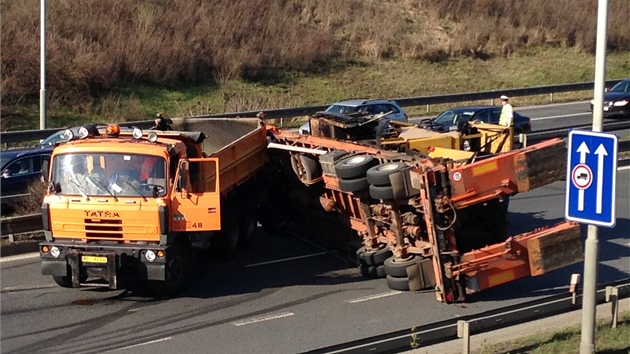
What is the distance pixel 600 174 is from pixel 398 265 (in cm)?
513

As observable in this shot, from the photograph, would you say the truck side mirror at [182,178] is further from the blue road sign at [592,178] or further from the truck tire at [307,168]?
the blue road sign at [592,178]

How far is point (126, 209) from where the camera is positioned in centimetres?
1362

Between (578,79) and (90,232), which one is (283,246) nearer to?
(90,232)

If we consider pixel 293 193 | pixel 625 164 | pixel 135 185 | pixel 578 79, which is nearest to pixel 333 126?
pixel 293 193

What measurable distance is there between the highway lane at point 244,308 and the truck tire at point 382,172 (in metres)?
1.72

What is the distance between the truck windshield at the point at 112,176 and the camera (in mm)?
13836

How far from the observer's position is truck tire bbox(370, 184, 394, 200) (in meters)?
13.8

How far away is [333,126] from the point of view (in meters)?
17.0

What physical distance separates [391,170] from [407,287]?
175 cm

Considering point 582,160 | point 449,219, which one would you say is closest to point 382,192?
point 449,219

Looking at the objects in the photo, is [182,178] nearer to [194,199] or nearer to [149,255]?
[194,199]

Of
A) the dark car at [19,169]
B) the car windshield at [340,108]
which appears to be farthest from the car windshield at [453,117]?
the dark car at [19,169]

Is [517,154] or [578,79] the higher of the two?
[517,154]

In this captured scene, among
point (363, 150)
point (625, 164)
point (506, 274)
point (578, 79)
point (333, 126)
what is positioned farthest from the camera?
point (578, 79)
